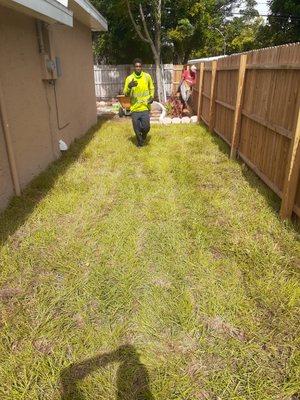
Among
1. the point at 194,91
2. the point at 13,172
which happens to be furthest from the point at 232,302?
A: the point at 194,91

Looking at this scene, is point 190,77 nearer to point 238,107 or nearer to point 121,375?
Result: point 238,107

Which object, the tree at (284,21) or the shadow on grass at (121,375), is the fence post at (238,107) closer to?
the shadow on grass at (121,375)

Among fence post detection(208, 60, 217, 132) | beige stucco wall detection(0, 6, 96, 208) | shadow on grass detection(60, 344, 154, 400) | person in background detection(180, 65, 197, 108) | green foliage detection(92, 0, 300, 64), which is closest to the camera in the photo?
shadow on grass detection(60, 344, 154, 400)

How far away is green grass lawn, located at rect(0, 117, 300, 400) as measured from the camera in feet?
6.82

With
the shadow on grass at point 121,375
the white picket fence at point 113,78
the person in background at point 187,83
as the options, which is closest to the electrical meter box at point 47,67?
the shadow on grass at point 121,375

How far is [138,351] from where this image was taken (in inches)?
89.2

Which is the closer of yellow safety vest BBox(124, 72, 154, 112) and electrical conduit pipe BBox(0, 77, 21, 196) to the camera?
electrical conduit pipe BBox(0, 77, 21, 196)

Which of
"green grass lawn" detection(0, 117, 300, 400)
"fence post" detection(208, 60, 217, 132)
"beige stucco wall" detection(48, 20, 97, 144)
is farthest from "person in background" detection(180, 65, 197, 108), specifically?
"green grass lawn" detection(0, 117, 300, 400)

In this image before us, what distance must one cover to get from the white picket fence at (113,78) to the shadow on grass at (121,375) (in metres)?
18.9

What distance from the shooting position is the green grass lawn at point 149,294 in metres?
2.08

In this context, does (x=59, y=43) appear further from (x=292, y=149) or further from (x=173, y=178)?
(x=292, y=149)

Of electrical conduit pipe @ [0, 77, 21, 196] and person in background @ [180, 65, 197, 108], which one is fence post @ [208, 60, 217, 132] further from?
electrical conduit pipe @ [0, 77, 21, 196]

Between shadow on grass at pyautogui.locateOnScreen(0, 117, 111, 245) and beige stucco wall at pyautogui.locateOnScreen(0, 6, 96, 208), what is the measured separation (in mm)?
125

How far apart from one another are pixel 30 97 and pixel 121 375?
15.4 ft
